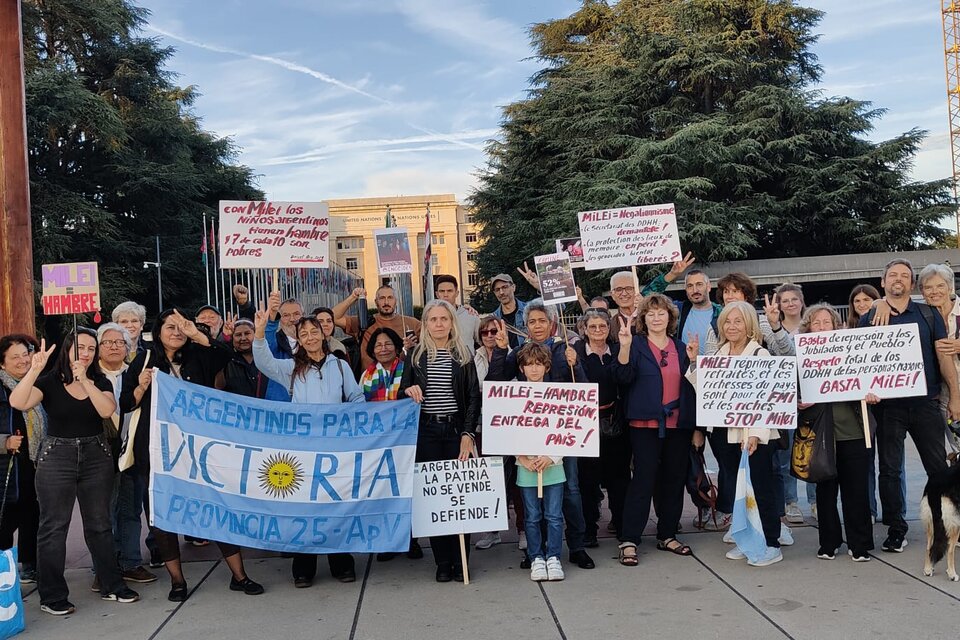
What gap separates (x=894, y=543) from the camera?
574cm

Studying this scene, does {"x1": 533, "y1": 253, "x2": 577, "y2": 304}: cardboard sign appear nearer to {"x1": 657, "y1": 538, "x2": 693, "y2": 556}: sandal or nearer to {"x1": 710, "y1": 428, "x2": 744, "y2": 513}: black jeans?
{"x1": 710, "y1": 428, "x2": 744, "y2": 513}: black jeans

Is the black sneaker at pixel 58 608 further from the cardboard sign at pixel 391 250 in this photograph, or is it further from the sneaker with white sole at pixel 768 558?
the sneaker with white sole at pixel 768 558

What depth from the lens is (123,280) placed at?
32.0 meters

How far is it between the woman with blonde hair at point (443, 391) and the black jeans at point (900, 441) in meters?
3.01

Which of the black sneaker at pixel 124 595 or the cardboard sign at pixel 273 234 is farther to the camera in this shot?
the cardboard sign at pixel 273 234

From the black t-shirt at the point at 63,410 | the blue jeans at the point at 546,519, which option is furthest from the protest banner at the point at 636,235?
the black t-shirt at the point at 63,410

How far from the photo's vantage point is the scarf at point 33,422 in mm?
5359

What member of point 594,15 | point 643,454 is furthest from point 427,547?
point 594,15

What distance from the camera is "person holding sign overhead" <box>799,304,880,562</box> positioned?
5.57m

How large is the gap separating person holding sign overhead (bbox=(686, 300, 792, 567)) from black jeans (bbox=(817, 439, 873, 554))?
32cm

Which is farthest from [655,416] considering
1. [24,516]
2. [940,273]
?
[24,516]

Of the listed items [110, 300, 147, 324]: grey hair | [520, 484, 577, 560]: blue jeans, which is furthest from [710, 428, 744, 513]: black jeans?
[110, 300, 147, 324]: grey hair

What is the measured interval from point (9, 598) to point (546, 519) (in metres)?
3.32

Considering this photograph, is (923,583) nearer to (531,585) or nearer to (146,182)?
(531,585)
